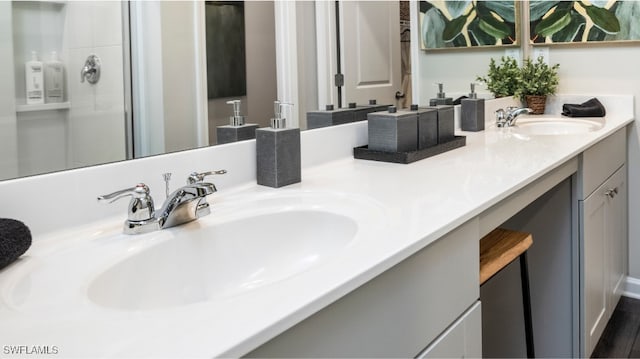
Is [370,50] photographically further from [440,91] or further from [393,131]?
[440,91]

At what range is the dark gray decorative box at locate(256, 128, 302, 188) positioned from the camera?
49.6 inches

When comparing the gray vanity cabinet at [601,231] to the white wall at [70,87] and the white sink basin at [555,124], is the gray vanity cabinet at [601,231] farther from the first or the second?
the white wall at [70,87]

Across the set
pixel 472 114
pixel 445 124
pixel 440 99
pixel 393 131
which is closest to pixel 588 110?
pixel 472 114

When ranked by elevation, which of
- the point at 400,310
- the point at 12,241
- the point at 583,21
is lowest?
the point at 400,310

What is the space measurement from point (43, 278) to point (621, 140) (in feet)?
8.07

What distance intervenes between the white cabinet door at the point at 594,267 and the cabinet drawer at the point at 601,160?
0.05 metres

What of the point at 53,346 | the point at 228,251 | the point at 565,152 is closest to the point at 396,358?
the point at 228,251

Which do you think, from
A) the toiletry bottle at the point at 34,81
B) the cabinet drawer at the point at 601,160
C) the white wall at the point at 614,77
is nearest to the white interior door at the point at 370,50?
the cabinet drawer at the point at 601,160

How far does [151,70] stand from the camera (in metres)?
1.14

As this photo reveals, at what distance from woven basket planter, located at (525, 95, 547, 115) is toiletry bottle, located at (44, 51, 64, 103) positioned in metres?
2.33

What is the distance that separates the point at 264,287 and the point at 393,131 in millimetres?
991

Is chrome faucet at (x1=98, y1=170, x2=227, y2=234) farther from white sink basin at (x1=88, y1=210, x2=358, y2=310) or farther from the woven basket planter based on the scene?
the woven basket planter

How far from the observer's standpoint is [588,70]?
2703mm

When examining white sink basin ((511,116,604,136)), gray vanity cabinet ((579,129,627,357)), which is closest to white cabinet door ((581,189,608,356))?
gray vanity cabinet ((579,129,627,357))
